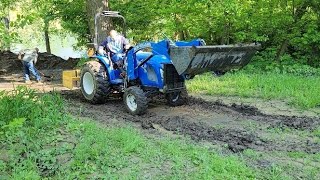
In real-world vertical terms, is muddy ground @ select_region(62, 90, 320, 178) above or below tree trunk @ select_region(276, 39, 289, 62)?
below

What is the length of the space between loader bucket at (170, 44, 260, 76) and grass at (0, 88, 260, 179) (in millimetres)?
1629

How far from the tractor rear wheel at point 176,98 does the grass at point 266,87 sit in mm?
1342

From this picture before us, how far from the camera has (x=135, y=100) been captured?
820 cm

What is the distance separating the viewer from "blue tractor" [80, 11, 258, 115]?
7445 millimetres

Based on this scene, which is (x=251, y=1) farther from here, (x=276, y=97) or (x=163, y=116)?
(x=163, y=116)

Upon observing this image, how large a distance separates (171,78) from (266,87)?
10.7ft

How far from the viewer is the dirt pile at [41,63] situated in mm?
17759

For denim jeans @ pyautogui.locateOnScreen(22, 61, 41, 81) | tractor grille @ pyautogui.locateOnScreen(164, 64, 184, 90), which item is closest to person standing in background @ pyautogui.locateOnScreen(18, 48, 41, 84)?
denim jeans @ pyautogui.locateOnScreen(22, 61, 41, 81)

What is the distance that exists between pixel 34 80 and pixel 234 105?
8.52 meters

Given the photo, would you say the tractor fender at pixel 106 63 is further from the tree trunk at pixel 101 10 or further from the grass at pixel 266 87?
the tree trunk at pixel 101 10

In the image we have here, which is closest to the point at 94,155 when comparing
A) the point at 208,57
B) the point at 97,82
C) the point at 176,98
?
the point at 208,57

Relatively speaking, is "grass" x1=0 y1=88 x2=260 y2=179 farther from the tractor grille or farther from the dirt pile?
the dirt pile

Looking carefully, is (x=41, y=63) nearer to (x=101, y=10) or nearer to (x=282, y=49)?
(x=101, y=10)

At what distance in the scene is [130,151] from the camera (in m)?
5.56
